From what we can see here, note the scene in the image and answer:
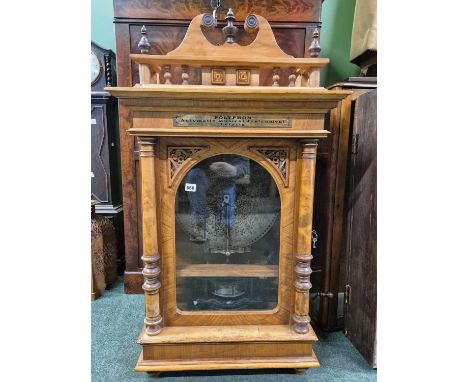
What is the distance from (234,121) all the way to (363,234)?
2.12 ft

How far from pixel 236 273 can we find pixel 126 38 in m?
1.11

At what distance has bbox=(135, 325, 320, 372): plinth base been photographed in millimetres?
968

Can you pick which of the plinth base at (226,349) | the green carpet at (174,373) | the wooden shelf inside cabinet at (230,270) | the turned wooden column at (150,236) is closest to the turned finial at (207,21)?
the turned wooden column at (150,236)

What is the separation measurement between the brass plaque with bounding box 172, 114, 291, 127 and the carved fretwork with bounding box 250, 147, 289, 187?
0.08 meters

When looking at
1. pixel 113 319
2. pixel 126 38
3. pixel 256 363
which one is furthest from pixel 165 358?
pixel 126 38

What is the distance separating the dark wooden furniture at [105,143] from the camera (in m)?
1.42

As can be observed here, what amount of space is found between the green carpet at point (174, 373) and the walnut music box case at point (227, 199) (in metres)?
0.07

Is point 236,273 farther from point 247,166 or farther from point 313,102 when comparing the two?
point 313,102

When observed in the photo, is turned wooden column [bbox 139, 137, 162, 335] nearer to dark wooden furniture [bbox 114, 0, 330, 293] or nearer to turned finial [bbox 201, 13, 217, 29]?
turned finial [bbox 201, 13, 217, 29]

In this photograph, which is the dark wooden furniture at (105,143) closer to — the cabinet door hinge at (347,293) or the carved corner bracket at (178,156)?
the carved corner bracket at (178,156)

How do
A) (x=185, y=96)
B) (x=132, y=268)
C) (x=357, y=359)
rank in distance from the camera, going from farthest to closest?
(x=132, y=268) < (x=357, y=359) < (x=185, y=96)

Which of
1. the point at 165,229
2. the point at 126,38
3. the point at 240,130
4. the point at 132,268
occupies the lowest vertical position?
the point at 132,268

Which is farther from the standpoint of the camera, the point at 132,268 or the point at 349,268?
the point at 132,268

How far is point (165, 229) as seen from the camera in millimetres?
964
